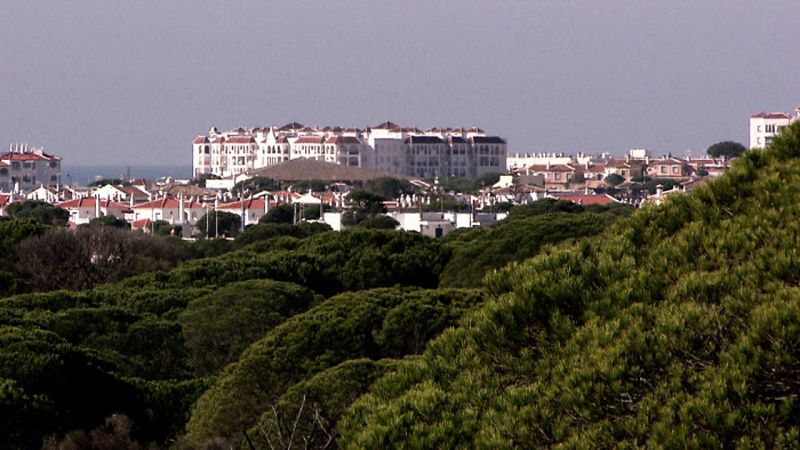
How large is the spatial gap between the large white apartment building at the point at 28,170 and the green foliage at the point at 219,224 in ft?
219

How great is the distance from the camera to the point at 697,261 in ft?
26.0

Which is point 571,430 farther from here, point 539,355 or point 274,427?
point 274,427

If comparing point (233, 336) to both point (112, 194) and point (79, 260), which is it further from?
point (112, 194)

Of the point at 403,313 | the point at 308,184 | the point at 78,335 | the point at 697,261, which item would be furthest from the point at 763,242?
the point at 308,184

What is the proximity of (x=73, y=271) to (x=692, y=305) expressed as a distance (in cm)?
2858

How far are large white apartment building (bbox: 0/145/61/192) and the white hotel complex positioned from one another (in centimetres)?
1942

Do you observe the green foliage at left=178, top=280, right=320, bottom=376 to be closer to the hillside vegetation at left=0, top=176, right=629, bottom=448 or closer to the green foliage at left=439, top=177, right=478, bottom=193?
the hillside vegetation at left=0, top=176, right=629, bottom=448

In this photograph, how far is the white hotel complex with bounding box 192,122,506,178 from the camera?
6969 inches

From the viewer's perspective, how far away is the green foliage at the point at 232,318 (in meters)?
21.2

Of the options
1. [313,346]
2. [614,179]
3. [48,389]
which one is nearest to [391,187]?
[614,179]

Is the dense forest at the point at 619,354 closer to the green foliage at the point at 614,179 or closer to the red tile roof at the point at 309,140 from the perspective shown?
the green foliage at the point at 614,179

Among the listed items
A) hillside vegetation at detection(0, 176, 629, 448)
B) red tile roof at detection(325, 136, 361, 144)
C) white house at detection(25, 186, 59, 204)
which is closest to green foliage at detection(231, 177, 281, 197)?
white house at detection(25, 186, 59, 204)

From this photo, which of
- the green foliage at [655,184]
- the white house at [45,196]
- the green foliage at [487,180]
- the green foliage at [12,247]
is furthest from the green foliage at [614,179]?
the green foliage at [12,247]

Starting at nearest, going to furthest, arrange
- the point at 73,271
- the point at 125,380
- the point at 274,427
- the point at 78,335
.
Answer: the point at 274,427, the point at 125,380, the point at 78,335, the point at 73,271
